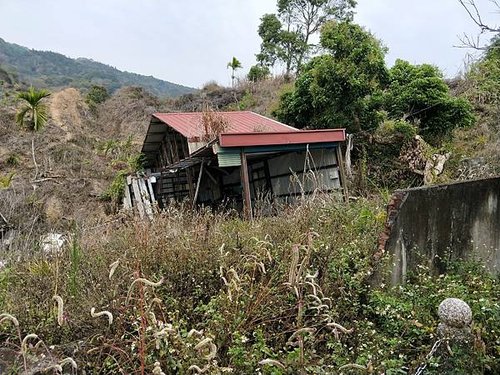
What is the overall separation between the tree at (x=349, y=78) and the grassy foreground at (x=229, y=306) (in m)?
7.50

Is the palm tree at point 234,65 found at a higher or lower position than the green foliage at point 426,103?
higher

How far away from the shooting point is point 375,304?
3812 millimetres

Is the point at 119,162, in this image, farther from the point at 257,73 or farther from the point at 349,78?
the point at 349,78

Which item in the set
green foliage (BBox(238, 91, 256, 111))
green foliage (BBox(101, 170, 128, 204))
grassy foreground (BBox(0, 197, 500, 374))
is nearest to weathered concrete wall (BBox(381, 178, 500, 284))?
grassy foreground (BBox(0, 197, 500, 374))

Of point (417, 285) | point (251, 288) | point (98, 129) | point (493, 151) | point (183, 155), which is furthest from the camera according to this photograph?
point (98, 129)

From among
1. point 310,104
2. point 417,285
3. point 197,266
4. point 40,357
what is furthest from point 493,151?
point 40,357

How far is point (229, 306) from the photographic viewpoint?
3.10 meters

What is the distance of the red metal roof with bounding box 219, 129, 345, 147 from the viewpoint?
838 centimetres

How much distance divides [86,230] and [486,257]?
16.1 ft

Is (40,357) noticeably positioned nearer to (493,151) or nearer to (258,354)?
(258,354)

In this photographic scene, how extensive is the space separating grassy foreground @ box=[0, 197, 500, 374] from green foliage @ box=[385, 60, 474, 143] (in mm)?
8630

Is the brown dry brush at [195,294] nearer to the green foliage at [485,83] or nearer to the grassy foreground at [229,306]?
the grassy foreground at [229,306]

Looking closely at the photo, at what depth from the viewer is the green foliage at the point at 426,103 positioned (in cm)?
1207

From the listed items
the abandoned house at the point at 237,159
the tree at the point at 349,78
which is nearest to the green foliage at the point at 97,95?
the abandoned house at the point at 237,159
